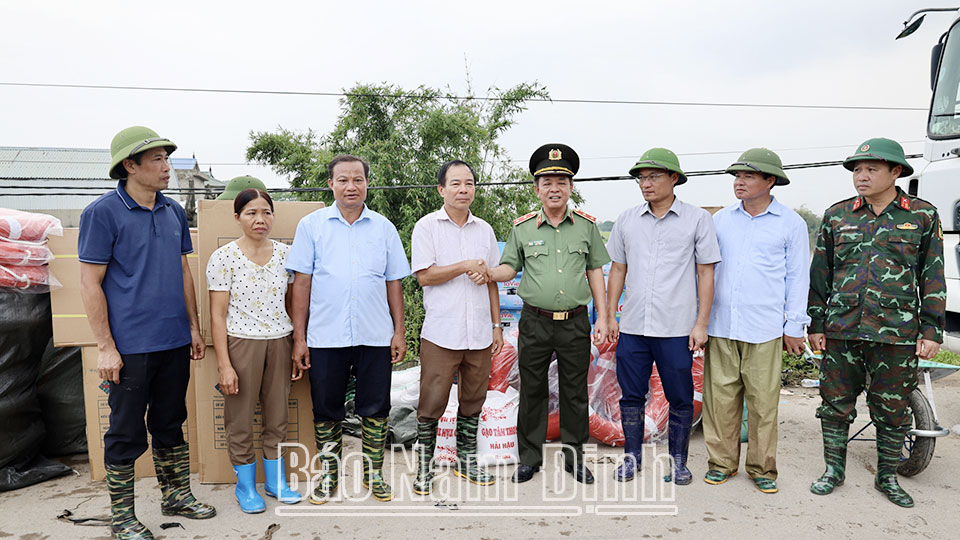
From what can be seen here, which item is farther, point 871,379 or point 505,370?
point 505,370

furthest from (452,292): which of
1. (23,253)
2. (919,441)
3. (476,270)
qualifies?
(919,441)

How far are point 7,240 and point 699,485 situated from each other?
4463 millimetres

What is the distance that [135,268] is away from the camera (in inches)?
112

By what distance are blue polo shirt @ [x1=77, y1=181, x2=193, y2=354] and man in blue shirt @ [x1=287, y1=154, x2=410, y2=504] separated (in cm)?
61

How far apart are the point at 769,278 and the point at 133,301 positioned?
3.47m

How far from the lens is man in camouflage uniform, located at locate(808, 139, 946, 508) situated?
10.6 ft

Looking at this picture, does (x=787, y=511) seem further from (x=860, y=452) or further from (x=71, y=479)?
(x=71, y=479)

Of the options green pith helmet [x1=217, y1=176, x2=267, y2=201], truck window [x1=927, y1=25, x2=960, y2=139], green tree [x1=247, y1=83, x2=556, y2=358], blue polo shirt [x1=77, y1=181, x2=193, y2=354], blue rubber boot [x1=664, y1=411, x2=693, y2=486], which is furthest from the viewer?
green tree [x1=247, y1=83, x2=556, y2=358]

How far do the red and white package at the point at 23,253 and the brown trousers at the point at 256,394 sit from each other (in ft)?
4.71

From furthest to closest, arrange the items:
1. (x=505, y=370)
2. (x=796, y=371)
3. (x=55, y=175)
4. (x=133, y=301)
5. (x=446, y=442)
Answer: (x=55, y=175)
(x=796, y=371)
(x=505, y=370)
(x=446, y=442)
(x=133, y=301)

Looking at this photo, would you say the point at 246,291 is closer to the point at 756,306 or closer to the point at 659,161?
the point at 659,161

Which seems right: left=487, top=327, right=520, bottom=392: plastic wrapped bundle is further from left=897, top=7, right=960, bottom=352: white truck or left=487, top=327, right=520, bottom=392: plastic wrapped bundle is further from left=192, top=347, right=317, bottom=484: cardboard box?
left=897, top=7, right=960, bottom=352: white truck

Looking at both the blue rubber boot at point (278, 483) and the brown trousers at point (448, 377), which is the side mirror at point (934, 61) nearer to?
the brown trousers at point (448, 377)

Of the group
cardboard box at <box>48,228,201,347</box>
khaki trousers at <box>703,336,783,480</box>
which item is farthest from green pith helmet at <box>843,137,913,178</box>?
cardboard box at <box>48,228,201,347</box>
